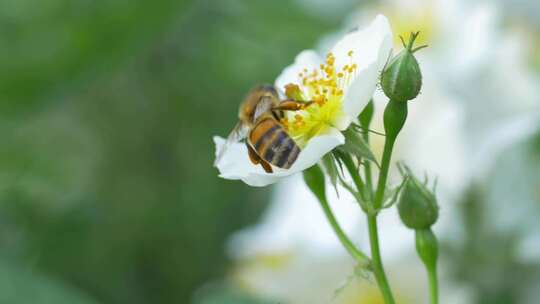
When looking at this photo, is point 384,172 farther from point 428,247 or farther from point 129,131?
point 129,131

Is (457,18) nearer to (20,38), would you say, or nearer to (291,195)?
(291,195)

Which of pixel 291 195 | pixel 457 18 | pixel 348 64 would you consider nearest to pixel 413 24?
pixel 457 18

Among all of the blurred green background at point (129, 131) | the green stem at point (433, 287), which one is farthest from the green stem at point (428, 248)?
the blurred green background at point (129, 131)

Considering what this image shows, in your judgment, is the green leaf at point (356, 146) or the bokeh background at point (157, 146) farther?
the bokeh background at point (157, 146)

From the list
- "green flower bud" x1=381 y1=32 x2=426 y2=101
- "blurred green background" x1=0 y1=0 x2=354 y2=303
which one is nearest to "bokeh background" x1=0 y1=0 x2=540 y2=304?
"blurred green background" x1=0 y1=0 x2=354 y2=303

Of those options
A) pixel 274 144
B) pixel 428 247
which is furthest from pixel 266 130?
pixel 428 247

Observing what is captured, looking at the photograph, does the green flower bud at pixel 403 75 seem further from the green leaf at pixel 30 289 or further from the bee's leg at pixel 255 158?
the green leaf at pixel 30 289
